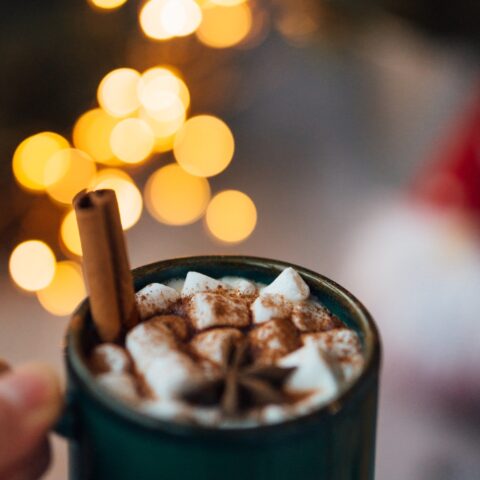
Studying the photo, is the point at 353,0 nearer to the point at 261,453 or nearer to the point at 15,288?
the point at 15,288

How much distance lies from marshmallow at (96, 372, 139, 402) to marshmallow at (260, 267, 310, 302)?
0.18 metres

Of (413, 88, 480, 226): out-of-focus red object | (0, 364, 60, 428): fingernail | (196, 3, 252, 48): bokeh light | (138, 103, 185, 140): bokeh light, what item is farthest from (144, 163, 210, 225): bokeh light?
(0, 364, 60, 428): fingernail

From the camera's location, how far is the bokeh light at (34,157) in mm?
2221

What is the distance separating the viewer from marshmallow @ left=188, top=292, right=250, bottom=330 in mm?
719

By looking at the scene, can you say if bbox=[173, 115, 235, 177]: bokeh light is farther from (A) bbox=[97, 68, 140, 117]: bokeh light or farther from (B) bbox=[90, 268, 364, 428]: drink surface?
(B) bbox=[90, 268, 364, 428]: drink surface

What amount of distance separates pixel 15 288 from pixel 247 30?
1.34 m

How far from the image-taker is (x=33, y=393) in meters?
0.64

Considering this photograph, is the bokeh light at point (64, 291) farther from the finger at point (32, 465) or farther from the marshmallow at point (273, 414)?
the marshmallow at point (273, 414)

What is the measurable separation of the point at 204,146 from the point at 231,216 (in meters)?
0.34

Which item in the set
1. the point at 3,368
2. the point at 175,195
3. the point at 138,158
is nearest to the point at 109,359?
the point at 3,368

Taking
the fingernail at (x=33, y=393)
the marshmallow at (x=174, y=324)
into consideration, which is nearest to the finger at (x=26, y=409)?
the fingernail at (x=33, y=393)

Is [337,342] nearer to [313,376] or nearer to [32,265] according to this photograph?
[313,376]

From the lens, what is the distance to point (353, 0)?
2699mm

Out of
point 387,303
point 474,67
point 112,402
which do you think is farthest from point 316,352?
point 474,67
